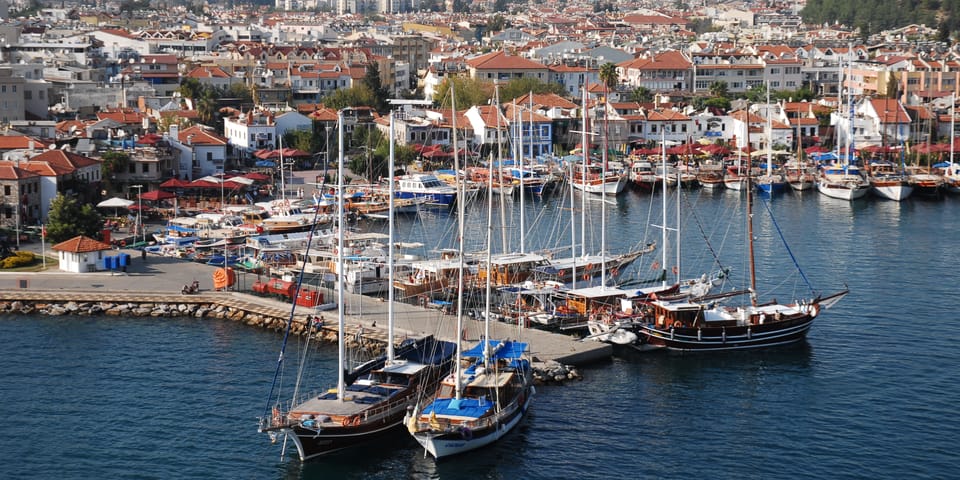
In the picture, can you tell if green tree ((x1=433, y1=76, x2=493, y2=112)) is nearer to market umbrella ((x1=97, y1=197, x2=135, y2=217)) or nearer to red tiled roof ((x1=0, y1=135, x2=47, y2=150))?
red tiled roof ((x1=0, y1=135, x2=47, y2=150))

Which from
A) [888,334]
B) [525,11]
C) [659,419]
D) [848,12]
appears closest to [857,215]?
[888,334]

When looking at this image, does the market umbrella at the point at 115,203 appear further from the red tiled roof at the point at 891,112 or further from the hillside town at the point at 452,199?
the red tiled roof at the point at 891,112

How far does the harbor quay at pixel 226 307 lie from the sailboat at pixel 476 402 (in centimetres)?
221

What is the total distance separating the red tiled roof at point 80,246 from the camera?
1404 inches

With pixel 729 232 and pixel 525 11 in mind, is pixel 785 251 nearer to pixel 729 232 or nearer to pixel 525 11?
pixel 729 232

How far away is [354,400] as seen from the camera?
2373cm

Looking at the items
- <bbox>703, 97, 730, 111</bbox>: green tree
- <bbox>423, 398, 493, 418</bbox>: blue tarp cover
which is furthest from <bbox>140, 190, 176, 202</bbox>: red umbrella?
<bbox>703, 97, 730, 111</bbox>: green tree

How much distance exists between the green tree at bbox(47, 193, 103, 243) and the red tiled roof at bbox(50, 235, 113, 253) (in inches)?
72.5

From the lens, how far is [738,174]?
57.9 metres

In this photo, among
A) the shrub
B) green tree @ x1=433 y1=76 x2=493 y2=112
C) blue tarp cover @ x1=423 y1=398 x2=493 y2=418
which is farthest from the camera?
green tree @ x1=433 y1=76 x2=493 y2=112

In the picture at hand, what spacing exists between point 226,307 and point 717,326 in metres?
12.4

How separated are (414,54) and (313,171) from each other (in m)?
Result: 41.4

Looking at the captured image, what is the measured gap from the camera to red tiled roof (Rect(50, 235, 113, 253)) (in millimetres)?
35656

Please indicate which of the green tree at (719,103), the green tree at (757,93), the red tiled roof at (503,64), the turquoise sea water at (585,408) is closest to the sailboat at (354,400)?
the turquoise sea water at (585,408)
